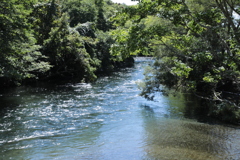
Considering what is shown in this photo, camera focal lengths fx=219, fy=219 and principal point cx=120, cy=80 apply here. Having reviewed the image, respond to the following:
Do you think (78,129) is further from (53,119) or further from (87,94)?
(87,94)

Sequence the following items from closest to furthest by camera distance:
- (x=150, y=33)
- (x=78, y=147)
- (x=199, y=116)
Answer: (x=78, y=147) < (x=150, y=33) < (x=199, y=116)

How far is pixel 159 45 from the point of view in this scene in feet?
45.6

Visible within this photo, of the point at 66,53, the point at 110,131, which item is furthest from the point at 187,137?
the point at 66,53

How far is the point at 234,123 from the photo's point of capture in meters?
9.86

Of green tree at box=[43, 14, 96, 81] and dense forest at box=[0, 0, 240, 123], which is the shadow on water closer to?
dense forest at box=[0, 0, 240, 123]

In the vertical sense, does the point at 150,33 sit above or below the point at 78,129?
above

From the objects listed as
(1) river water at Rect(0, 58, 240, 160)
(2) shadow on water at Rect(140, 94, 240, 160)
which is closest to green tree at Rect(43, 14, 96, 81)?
(1) river water at Rect(0, 58, 240, 160)

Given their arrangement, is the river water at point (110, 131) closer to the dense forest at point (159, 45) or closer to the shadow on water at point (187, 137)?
the shadow on water at point (187, 137)

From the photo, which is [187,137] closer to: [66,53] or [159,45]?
[159,45]

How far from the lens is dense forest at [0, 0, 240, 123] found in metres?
7.60

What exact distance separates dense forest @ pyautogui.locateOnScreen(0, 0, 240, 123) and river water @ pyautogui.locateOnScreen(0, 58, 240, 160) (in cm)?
141

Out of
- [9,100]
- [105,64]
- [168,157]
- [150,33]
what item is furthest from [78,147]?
[105,64]

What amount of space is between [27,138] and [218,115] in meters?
8.73

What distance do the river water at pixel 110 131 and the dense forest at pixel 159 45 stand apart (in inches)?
55.5
